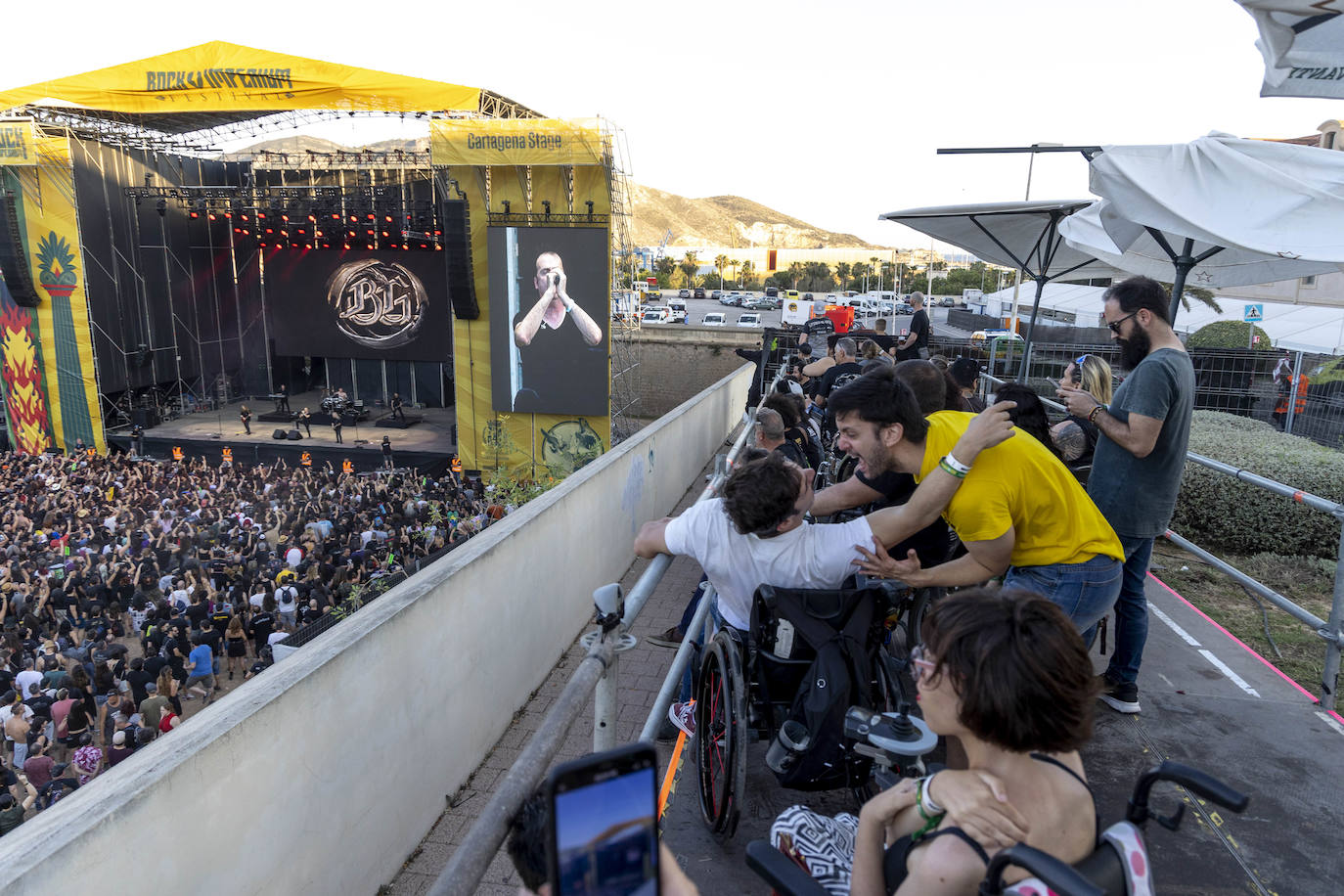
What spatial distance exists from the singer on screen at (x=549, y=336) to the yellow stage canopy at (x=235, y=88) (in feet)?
16.4

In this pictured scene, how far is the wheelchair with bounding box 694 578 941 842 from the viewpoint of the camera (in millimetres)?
2291

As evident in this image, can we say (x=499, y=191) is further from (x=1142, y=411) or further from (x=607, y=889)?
(x=607, y=889)

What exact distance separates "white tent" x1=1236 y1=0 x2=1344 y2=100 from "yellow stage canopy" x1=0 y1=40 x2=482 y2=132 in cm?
2106

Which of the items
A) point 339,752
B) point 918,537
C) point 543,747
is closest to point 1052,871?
point 543,747

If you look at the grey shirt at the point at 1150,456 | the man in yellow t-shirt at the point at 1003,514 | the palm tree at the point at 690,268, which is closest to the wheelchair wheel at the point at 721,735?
the man in yellow t-shirt at the point at 1003,514

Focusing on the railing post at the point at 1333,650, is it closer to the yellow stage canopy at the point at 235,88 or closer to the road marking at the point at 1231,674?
the road marking at the point at 1231,674

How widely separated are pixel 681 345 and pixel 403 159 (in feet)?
37.3

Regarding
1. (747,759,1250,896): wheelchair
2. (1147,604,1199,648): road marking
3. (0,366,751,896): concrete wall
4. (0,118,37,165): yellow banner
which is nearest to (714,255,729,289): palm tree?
(0,118,37,165): yellow banner

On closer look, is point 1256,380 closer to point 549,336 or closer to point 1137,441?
point 549,336

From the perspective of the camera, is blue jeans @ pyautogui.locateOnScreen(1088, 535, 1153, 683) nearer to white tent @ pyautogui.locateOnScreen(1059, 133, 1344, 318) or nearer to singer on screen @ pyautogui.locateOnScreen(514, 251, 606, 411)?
white tent @ pyautogui.locateOnScreen(1059, 133, 1344, 318)

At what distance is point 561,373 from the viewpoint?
72.1 feet

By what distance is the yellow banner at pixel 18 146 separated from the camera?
22312 millimetres

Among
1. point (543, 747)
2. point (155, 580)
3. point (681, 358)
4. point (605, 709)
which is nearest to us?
point (543, 747)

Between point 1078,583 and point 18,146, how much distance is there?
29.3 meters
